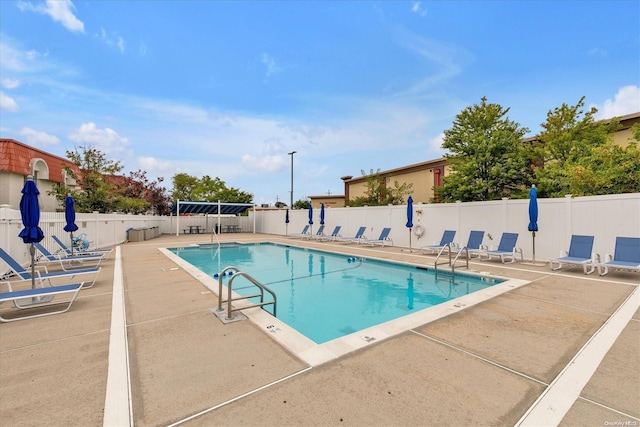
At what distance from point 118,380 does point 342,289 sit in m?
5.76

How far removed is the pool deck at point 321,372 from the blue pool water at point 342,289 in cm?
159

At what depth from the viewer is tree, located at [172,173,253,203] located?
124 feet

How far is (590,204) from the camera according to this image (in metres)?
9.06

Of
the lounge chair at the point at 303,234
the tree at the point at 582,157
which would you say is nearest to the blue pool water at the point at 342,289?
the tree at the point at 582,157

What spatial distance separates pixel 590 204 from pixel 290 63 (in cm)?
1503

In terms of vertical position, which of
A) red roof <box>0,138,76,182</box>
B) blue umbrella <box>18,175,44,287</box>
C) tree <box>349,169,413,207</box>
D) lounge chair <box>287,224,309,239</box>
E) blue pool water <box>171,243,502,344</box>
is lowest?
blue pool water <box>171,243,502,344</box>

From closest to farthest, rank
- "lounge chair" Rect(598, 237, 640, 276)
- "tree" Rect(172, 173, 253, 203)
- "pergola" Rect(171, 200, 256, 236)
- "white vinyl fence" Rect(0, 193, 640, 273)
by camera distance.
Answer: "lounge chair" Rect(598, 237, 640, 276), "white vinyl fence" Rect(0, 193, 640, 273), "pergola" Rect(171, 200, 256, 236), "tree" Rect(172, 173, 253, 203)

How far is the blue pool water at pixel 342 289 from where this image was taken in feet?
18.7

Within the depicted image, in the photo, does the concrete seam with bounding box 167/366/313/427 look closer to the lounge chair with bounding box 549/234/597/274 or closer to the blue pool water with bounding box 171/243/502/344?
the blue pool water with bounding box 171/243/502/344

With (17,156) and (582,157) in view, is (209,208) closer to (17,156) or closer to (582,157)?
(17,156)

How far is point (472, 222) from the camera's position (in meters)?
12.4

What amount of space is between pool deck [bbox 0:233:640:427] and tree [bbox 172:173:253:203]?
3415cm

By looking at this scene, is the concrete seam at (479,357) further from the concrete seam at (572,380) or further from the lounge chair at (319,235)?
the lounge chair at (319,235)

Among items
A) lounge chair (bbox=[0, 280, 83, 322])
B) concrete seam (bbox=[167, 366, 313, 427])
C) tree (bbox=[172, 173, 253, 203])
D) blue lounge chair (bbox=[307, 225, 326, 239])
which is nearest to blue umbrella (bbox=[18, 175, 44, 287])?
lounge chair (bbox=[0, 280, 83, 322])
